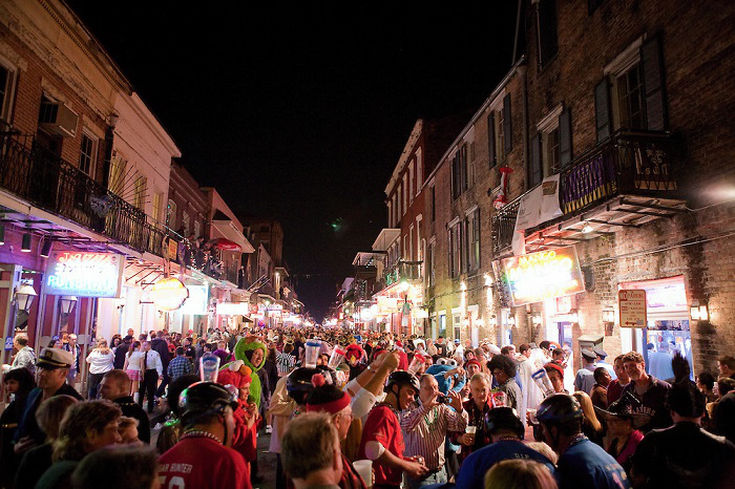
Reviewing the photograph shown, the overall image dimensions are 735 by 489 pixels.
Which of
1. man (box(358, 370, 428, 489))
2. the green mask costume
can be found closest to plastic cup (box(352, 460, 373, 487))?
man (box(358, 370, 428, 489))

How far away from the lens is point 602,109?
451 inches

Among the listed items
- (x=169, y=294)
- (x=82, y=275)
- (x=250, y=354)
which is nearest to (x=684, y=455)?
(x=250, y=354)

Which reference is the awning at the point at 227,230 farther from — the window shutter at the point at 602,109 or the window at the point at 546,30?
the window shutter at the point at 602,109

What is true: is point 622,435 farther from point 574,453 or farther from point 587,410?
point 574,453

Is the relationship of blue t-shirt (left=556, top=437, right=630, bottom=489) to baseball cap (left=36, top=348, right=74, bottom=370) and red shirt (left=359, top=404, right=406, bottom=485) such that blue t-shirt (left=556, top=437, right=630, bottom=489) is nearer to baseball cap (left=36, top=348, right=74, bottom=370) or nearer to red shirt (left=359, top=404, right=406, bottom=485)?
red shirt (left=359, top=404, right=406, bottom=485)

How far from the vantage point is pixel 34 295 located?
11977mm

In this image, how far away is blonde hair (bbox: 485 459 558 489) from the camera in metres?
2.07

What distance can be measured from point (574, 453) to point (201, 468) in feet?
7.61

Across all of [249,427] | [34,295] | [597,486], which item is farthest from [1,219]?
[597,486]

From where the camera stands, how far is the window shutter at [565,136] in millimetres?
12901

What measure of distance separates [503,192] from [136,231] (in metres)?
12.5

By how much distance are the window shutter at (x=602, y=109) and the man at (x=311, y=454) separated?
35.9 ft

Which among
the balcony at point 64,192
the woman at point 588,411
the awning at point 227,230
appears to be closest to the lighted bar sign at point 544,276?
the woman at point 588,411

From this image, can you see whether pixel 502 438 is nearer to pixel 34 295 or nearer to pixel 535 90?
pixel 34 295
